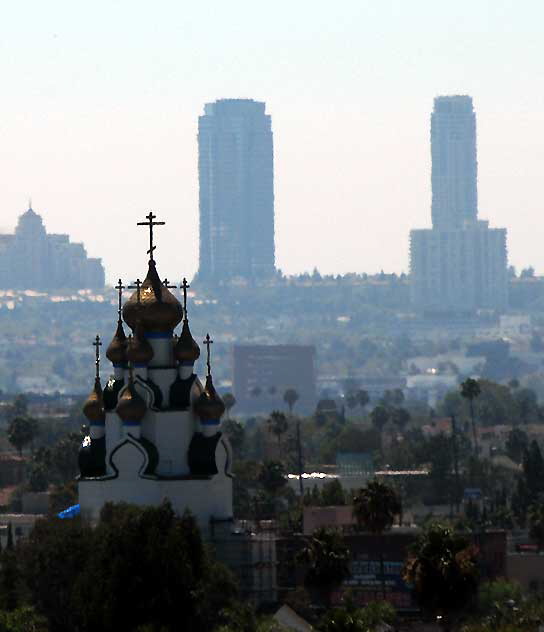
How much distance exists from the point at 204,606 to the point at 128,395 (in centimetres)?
1189

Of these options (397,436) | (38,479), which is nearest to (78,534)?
(38,479)

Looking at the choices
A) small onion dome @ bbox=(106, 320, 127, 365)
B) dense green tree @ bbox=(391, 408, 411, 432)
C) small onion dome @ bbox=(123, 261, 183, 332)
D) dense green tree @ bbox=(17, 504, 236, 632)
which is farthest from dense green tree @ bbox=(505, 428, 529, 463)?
dense green tree @ bbox=(17, 504, 236, 632)

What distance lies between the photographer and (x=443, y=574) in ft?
183

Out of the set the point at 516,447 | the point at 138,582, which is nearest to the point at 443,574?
the point at 138,582

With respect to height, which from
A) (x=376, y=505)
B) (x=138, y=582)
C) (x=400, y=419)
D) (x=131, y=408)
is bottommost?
(x=138, y=582)

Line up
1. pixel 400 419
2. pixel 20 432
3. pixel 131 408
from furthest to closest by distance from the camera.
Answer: pixel 400 419, pixel 20 432, pixel 131 408

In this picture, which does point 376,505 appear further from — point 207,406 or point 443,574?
point 443,574

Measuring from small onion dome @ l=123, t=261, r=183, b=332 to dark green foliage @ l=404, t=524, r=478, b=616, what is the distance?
12739mm

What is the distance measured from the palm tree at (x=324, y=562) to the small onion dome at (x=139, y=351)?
5.36m

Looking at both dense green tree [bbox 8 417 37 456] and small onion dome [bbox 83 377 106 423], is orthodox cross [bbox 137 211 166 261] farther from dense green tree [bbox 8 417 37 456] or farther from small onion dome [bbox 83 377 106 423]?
dense green tree [bbox 8 417 37 456]

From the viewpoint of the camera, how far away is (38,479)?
391 feet

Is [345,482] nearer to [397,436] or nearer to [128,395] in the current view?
[397,436]

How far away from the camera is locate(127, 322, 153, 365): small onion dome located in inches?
2670

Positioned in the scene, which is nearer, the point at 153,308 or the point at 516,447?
the point at 153,308
